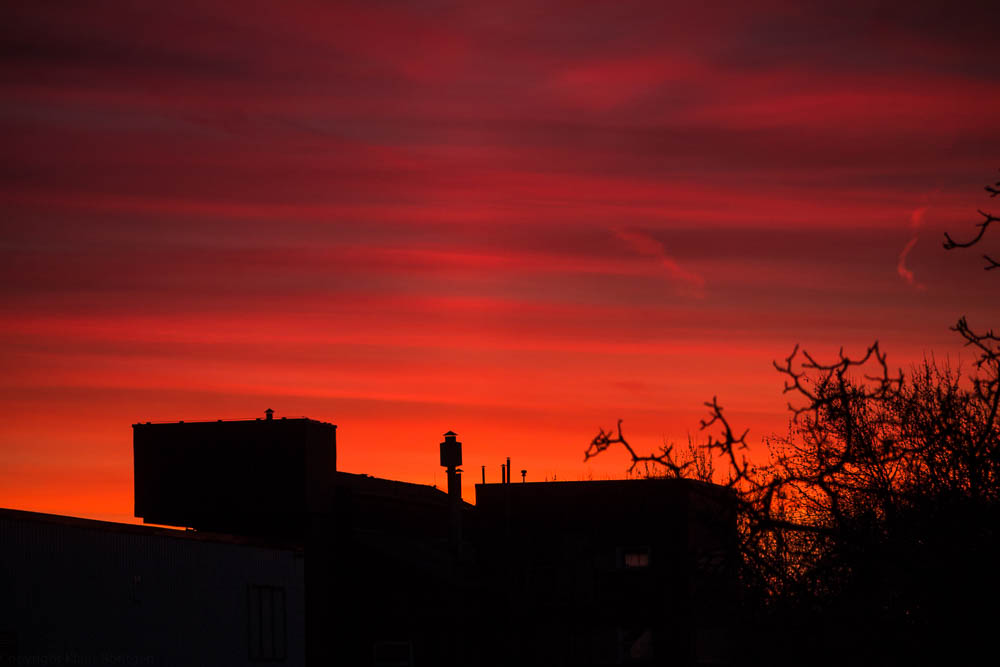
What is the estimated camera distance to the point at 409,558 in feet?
149

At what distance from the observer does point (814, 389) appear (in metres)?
23.0

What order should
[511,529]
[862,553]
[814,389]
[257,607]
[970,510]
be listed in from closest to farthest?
[970,510] → [862,553] → [814,389] → [257,607] → [511,529]

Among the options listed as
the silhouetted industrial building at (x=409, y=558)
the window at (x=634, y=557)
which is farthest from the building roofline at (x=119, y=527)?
the window at (x=634, y=557)

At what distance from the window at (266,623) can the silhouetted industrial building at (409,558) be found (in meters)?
0.06

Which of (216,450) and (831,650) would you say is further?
(216,450)

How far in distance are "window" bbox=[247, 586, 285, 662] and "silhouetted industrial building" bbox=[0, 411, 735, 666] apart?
55 mm

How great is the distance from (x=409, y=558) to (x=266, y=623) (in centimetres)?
1159

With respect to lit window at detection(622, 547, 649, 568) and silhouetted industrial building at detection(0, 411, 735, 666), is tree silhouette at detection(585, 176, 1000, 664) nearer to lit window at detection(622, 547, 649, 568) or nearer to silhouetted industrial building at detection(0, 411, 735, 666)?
silhouetted industrial building at detection(0, 411, 735, 666)

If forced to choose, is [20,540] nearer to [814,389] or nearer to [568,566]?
[814,389]

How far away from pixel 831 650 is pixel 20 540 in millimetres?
19993

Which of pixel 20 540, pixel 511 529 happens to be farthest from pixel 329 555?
pixel 20 540

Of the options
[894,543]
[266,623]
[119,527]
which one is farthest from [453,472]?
[894,543]

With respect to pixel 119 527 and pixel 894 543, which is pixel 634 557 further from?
pixel 894 543

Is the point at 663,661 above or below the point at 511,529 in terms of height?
below
